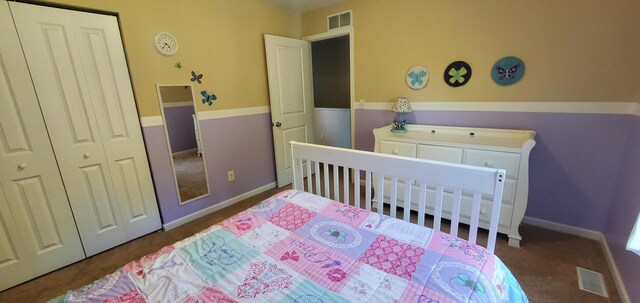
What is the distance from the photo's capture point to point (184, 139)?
245 centimetres

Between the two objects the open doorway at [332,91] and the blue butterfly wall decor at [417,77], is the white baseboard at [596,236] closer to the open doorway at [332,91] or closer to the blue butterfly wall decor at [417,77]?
the blue butterfly wall decor at [417,77]

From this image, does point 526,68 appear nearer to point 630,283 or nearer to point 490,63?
point 490,63

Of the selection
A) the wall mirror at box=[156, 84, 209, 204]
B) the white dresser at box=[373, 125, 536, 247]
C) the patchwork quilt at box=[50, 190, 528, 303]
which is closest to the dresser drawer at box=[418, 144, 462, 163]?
A: the white dresser at box=[373, 125, 536, 247]

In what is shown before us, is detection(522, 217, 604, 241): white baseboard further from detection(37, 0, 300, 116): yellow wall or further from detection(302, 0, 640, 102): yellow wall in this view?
detection(37, 0, 300, 116): yellow wall

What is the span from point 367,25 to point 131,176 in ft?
8.91

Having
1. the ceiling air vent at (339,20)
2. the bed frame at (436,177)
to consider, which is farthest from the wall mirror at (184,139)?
the ceiling air vent at (339,20)

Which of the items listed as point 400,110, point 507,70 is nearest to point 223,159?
point 400,110

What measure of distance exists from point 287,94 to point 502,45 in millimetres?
2209

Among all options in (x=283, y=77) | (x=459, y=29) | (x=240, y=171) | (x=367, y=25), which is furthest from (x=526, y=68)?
(x=240, y=171)

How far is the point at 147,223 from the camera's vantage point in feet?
7.68

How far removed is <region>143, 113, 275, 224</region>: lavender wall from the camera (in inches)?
91.7

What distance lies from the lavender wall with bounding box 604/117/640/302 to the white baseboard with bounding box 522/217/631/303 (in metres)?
0.04

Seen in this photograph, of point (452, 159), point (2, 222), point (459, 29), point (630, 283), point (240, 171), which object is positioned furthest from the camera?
point (240, 171)

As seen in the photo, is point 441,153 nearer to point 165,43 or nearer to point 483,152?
point 483,152
